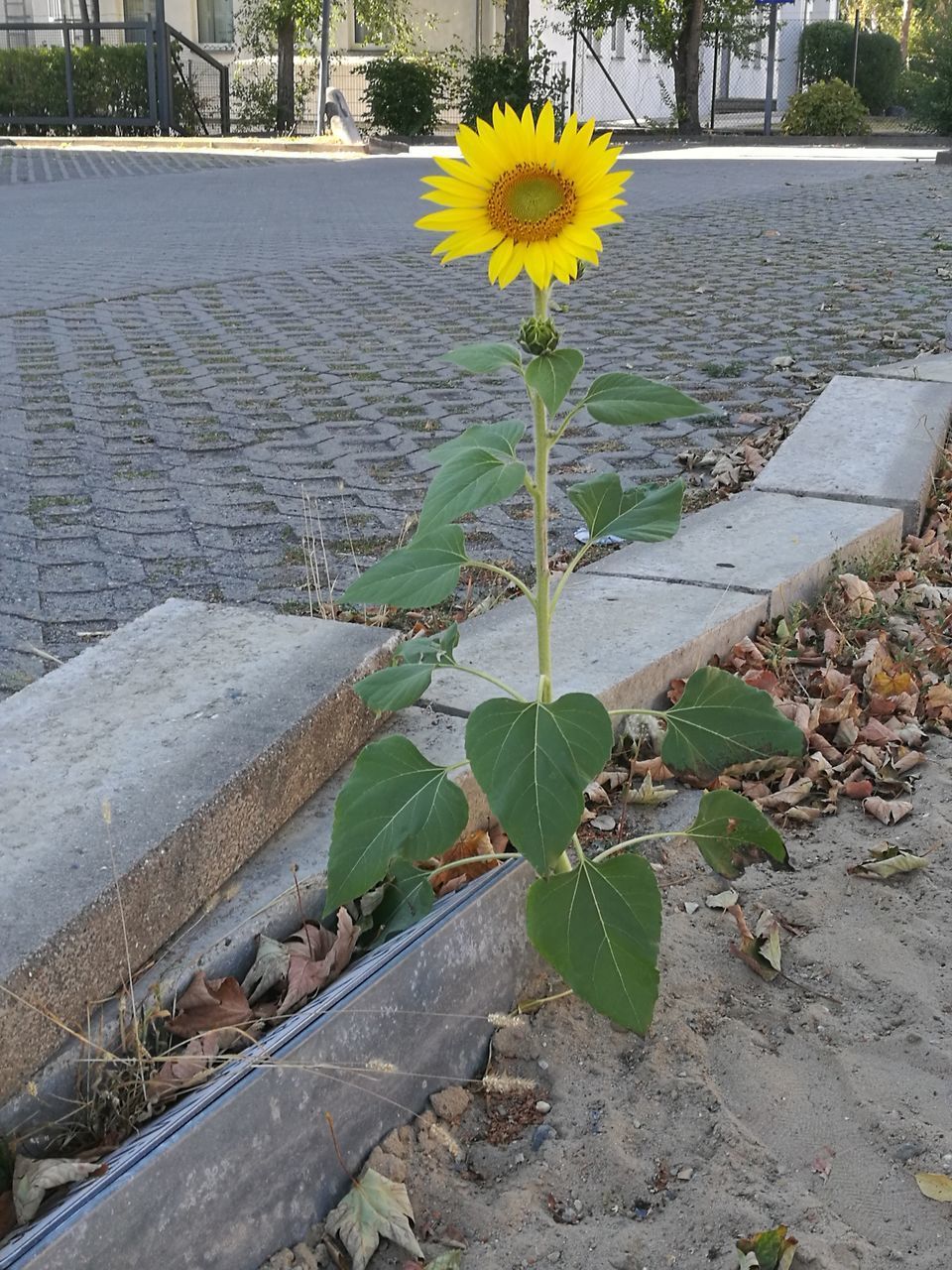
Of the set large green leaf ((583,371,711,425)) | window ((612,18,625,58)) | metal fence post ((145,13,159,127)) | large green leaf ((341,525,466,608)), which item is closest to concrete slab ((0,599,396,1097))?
large green leaf ((341,525,466,608))

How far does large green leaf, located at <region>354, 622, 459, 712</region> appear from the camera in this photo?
194 centimetres

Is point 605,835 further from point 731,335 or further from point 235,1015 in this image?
point 731,335

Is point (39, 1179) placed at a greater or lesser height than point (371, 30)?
lesser

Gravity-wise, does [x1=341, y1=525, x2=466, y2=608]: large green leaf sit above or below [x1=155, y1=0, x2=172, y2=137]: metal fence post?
below

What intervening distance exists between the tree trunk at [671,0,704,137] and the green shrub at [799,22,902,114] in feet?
26.0

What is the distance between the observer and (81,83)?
23.9 meters

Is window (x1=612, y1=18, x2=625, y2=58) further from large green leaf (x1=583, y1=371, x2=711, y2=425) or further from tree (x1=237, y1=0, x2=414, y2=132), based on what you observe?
large green leaf (x1=583, y1=371, x2=711, y2=425)

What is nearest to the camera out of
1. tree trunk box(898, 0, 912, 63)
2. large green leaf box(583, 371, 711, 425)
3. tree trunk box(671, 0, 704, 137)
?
large green leaf box(583, 371, 711, 425)

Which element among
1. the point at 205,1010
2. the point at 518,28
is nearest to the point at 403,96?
the point at 518,28

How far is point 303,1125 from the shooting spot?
1750 millimetres

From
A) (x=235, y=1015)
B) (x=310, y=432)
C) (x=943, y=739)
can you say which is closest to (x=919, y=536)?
(x=943, y=739)

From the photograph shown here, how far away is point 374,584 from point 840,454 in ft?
9.28

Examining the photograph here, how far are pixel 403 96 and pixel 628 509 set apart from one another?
915 inches

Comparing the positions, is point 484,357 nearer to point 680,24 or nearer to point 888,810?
point 888,810
